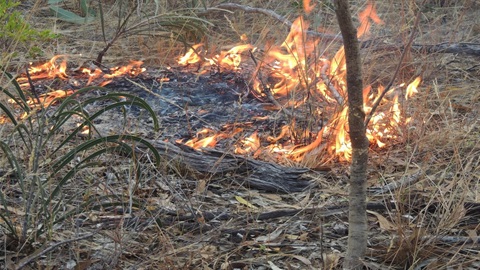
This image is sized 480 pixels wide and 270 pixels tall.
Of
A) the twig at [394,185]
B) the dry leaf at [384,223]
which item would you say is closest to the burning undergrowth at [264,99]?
the twig at [394,185]

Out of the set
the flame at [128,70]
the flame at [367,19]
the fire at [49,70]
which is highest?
the flame at [367,19]

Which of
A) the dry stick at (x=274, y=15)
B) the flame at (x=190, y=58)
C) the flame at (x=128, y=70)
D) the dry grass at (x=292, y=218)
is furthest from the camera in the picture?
the flame at (x=190, y=58)

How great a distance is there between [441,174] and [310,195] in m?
0.56

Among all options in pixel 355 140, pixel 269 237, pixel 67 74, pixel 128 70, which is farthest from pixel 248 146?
pixel 67 74

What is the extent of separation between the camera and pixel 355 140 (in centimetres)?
189

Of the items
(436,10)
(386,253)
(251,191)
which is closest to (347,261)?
(386,253)

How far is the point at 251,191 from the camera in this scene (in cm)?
265

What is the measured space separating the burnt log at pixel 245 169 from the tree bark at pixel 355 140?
730 mm

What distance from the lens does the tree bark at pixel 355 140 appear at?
181 centimetres

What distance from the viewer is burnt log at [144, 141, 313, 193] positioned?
2.68m

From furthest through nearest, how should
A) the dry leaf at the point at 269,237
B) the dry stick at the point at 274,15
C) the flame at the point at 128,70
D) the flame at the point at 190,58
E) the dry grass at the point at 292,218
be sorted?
the flame at the point at 190,58 < the flame at the point at 128,70 < the dry stick at the point at 274,15 < the dry leaf at the point at 269,237 < the dry grass at the point at 292,218

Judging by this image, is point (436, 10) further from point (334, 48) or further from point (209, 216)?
point (209, 216)

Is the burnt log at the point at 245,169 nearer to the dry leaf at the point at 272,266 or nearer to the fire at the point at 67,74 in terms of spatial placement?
the dry leaf at the point at 272,266

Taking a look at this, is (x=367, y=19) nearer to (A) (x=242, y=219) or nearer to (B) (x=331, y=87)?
(B) (x=331, y=87)
